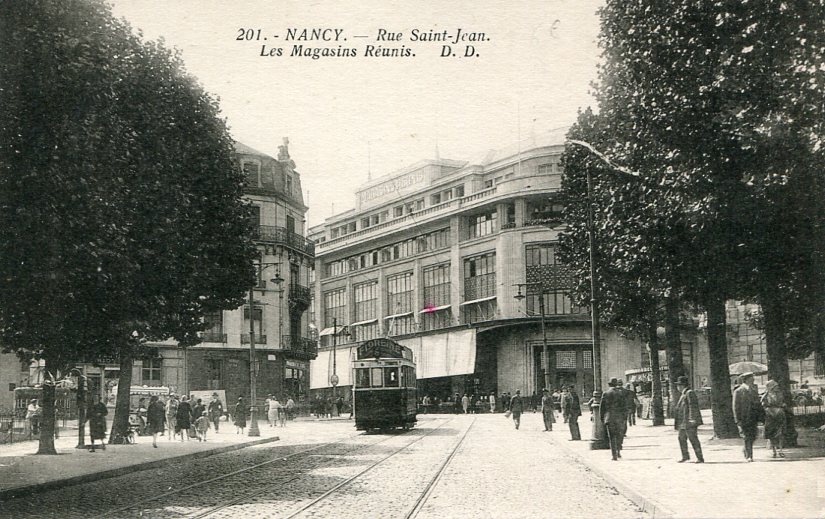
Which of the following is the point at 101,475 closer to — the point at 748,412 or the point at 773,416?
the point at 748,412

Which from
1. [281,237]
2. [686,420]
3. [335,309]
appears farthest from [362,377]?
[335,309]

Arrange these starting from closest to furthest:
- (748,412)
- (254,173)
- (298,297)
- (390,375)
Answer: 1. (748,412)
2. (390,375)
3. (254,173)
4. (298,297)

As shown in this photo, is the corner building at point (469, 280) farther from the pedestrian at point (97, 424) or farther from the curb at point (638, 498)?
the curb at point (638, 498)

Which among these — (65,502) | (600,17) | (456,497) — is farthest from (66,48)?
(600,17)

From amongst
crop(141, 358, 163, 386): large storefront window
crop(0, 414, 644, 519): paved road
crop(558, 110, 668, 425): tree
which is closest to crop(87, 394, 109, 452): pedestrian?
crop(0, 414, 644, 519): paved road

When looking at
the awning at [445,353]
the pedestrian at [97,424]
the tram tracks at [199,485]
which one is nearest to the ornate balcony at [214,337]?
the awning at [445,353]

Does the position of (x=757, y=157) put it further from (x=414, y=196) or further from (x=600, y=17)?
(x=414, y=196)
